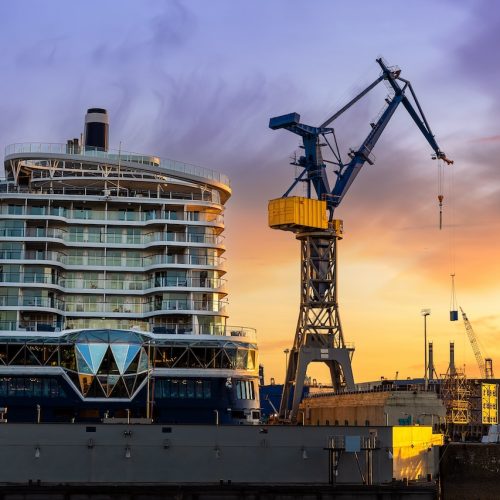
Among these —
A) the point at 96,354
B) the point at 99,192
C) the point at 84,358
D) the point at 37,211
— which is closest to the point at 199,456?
the point at 96,354

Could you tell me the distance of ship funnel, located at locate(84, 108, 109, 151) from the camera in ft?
377

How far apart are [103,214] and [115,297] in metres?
8.01

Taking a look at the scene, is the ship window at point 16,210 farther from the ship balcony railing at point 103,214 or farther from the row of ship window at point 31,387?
the row of ship window at point 31,387

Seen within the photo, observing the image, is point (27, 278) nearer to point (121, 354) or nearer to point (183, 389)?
point (121, 354)

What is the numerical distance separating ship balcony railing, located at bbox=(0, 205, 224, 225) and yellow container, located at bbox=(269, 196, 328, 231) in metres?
9.56

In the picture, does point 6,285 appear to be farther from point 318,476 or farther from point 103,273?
point 318,476

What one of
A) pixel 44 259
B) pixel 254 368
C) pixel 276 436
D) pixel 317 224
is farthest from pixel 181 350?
pixel 276 436

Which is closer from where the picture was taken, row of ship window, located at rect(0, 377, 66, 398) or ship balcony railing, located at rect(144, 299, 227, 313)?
row of ship window, located at rect(0, 377, 66, 398)

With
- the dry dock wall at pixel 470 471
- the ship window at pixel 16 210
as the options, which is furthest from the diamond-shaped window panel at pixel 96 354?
the dry dock wall at pixel 470 471

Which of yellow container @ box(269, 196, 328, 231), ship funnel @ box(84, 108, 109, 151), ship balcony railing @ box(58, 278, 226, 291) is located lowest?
ship balcony railing @ box(58, 278, 226, 291)

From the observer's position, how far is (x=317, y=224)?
4454 inches

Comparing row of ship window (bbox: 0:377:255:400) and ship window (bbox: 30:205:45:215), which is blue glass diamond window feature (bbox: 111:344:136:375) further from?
ship window (bbox: 30:205:45:215)

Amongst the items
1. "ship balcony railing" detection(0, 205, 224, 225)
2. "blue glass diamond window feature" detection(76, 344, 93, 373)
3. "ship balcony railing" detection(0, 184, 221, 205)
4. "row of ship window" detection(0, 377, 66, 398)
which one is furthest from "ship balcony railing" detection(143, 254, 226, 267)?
"row of ship window" detection(0, 377, 66, 398)

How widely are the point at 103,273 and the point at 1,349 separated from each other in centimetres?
1137
